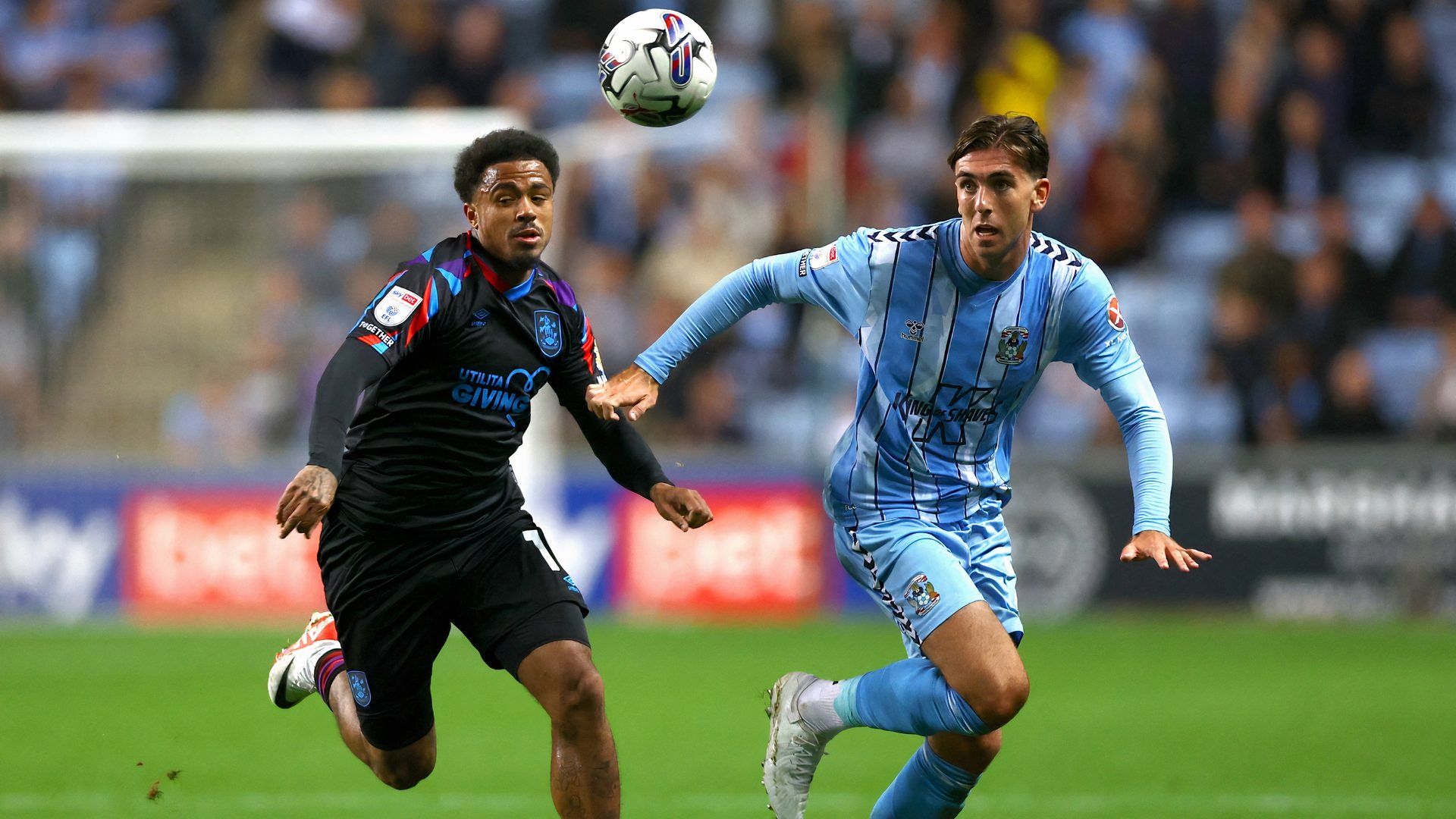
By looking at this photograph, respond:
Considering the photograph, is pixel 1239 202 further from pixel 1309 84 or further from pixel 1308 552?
pixel 1308 552

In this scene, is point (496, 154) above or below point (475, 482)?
above

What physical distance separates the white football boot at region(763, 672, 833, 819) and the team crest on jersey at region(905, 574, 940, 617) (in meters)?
0.64

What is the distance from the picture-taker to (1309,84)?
1556 cm

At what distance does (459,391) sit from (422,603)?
0.70 meters

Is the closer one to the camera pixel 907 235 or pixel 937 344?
pixel 937 344

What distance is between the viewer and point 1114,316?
5.75 metres

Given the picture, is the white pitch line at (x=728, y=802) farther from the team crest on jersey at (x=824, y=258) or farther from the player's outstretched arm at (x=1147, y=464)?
the team crest on jersey at (x=824, y=258)

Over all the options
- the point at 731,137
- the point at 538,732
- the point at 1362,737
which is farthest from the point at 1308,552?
the point at 538,732

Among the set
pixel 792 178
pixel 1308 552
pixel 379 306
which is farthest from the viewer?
pixel 792 178

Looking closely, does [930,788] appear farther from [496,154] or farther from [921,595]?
[496,154]

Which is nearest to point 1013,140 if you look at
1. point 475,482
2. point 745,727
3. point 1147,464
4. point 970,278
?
point 970,278

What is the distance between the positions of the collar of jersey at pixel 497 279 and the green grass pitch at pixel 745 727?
242cm

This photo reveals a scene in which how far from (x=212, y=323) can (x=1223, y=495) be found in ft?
25.3

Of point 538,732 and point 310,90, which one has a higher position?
point 310,90
